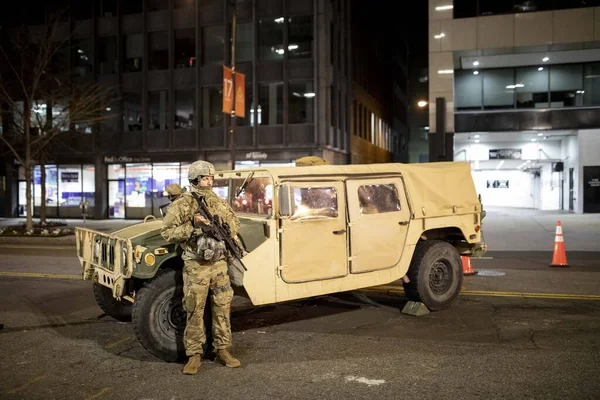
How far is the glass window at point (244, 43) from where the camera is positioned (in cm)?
2839

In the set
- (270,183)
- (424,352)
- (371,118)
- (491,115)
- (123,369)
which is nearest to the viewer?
(123,369)

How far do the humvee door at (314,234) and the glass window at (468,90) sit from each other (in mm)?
23286

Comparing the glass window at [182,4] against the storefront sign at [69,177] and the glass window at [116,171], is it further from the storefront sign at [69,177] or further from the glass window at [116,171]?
the storefront sign at [69,177]

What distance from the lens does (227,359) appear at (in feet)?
17.5

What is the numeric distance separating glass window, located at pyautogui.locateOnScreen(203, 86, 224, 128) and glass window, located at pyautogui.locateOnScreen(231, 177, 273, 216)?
22.7 metres

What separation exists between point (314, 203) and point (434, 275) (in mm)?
2221

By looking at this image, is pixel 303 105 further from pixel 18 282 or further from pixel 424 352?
pixel 424 352

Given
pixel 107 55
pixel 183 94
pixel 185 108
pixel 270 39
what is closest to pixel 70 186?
pixel 107 55

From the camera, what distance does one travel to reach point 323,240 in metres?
6.39

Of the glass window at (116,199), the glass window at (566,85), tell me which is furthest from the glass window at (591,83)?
the glass window at (116,199)

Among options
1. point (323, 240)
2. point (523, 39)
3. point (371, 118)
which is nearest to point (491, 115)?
point (523, 39)

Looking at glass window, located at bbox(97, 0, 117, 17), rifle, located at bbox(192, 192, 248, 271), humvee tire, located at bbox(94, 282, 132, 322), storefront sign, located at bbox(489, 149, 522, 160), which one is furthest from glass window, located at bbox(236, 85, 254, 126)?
rifle, located at bbox(192, 192, 248, 271)

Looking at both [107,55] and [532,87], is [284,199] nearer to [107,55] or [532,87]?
[532,87]

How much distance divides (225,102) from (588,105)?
1884cm
